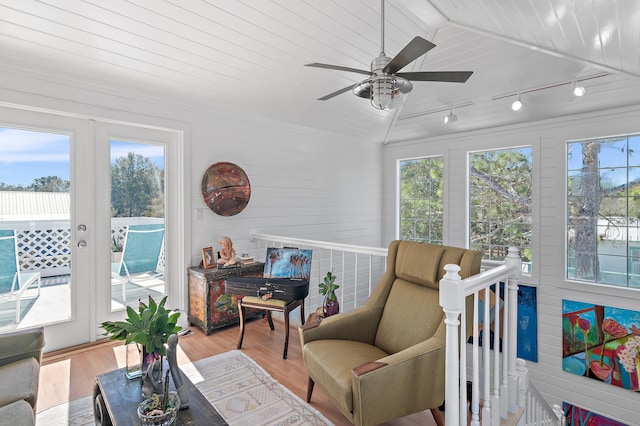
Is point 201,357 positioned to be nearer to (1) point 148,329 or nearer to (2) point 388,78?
(1) point 148,329

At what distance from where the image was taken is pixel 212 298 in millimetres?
3426

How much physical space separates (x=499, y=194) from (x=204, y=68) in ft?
13.9

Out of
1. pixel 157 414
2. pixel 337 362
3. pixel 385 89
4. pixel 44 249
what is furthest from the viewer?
pixel 44 249

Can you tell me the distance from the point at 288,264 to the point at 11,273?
2.39 m

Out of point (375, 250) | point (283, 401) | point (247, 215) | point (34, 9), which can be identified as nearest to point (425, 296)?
point (375, 250)

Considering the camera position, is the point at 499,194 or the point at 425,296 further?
the point at 499,194

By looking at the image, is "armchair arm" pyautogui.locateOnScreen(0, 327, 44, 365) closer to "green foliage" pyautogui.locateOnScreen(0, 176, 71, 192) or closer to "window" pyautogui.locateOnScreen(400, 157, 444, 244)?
"green foliage" pyautogui.locateOnScreen(0, 176, 71, 192)

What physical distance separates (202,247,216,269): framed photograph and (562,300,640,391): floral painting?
4.32 meters

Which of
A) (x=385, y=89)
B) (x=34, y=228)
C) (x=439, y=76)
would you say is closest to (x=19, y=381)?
(x=34, y=228)

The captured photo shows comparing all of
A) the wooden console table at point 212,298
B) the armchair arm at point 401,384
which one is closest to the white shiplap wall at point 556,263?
the armchair arm at point 401,384

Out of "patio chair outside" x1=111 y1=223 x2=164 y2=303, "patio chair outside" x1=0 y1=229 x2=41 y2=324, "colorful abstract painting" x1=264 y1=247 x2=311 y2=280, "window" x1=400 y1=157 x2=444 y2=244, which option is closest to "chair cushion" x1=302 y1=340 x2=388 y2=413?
"colorful abstract painting" x1=264 y1=247 x2=311 y2=280

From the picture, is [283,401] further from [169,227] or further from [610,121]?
[610,121]

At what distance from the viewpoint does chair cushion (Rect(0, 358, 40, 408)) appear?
1695 millimetres

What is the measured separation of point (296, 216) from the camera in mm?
4777
